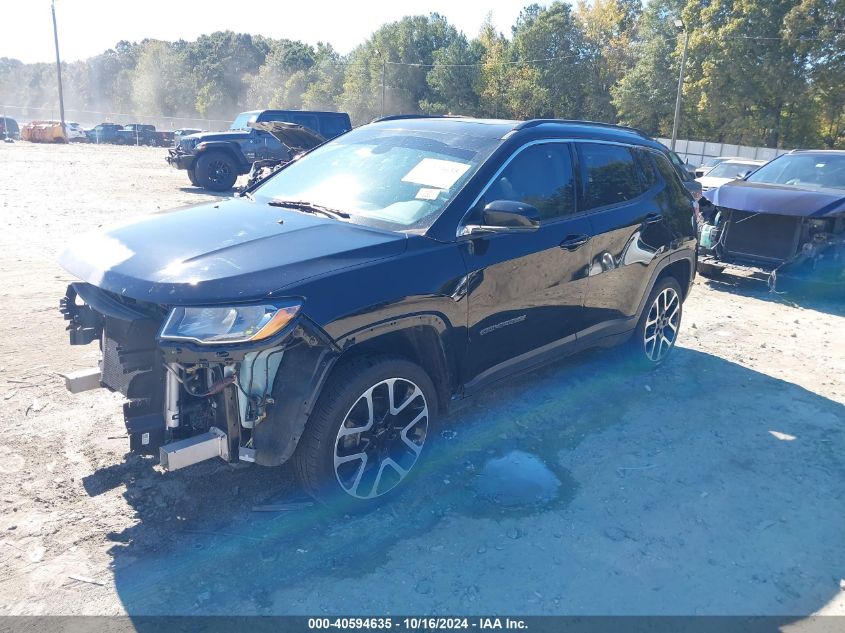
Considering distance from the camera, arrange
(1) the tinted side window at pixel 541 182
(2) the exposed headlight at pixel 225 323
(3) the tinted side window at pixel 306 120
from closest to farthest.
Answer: (2) the exposed headlight at pixel 225 323 → (1) the tinted side window at pixel 541 182 → (3) the tinted side window at pixel 306 120

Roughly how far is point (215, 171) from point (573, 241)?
14.3 meters

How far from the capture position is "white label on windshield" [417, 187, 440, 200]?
3.71m

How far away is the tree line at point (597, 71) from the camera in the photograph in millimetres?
35938

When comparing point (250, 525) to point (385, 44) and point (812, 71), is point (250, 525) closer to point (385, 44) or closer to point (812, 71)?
point (812, 71)

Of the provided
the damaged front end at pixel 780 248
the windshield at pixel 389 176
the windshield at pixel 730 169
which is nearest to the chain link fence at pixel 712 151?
the windshield at pixel 730 169

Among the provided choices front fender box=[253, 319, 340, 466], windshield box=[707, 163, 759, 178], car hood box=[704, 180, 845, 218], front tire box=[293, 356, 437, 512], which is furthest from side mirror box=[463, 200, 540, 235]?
windshield box=[707, 163, 759, 178]

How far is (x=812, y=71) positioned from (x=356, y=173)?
40.1m

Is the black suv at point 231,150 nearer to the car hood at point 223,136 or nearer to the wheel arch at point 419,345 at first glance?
the car hood at point 223,136

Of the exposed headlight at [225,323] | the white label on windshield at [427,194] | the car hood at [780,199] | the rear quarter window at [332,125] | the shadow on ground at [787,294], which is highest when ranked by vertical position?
the rear quarter window at [332,125]

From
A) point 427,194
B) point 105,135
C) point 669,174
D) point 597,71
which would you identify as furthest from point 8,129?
point 427,194

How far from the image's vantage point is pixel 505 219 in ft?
11.5

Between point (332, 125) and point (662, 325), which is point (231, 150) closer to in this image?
point (332, 125)

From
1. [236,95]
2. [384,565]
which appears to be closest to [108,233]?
[384,565]

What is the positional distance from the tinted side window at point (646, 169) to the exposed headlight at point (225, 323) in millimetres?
3445
